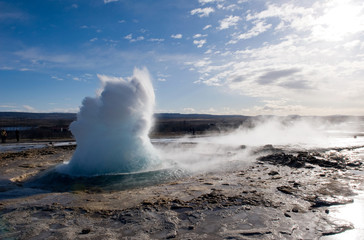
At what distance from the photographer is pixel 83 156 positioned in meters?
9.54

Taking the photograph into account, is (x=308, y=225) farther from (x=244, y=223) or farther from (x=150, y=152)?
(x=150, y=152)

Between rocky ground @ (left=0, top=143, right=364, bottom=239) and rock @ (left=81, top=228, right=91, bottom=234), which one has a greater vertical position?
rock @ (left=81, top=228, right=91, bottom=234)

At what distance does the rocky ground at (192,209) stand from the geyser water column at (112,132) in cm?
206

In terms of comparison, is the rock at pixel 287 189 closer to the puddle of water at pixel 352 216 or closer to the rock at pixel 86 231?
the puddle of water at pixel 352 216

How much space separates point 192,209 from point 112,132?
585 centimetres

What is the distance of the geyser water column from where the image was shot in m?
9.43

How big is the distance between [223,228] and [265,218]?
96 cm

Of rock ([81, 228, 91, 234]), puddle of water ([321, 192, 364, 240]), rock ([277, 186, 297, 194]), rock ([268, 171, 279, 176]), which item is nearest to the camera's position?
puddle of water ([321, 192, 364, 240])

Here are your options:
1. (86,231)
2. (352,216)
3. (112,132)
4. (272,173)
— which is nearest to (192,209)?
(86,231)

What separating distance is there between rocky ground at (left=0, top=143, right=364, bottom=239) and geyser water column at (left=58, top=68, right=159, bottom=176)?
6.76ft

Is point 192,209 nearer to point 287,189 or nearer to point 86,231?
point 86,231

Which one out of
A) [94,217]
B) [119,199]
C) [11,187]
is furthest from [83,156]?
[94,217]

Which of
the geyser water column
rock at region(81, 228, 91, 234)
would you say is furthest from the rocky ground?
the geyser water column

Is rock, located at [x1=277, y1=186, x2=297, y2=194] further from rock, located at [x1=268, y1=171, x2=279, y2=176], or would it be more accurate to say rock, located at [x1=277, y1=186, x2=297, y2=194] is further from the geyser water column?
the geyser water column
